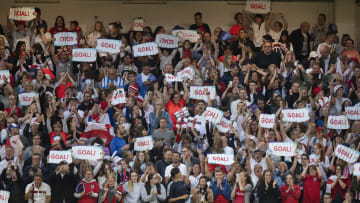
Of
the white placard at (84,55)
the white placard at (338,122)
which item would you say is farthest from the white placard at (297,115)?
the white placard at (84,55)

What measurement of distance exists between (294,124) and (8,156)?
Result: 5053mm

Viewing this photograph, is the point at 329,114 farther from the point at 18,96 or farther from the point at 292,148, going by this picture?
the point at 18,96

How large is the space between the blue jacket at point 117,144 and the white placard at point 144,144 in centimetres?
32

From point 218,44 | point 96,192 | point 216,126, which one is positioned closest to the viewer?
point 96,192

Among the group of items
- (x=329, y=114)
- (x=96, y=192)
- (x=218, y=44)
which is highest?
(x=218, y=44)

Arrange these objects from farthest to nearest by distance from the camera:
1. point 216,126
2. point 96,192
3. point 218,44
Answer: point 218,44 < point 216,126 < point 96,192

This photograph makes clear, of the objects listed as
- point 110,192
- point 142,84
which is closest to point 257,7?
point 142,84

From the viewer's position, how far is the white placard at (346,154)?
53.2ft

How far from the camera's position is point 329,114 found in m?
17.3

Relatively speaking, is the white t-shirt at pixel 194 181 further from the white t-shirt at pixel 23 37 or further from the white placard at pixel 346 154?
the white t-shirt at pixel 23 37

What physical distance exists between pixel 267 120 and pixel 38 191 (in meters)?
4.16

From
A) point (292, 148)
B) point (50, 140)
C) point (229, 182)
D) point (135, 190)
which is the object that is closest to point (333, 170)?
point (292, 148)

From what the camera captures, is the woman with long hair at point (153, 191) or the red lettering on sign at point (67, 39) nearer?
the woman with long hair at point (153, 191)

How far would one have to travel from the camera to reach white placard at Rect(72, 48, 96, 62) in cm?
1778
